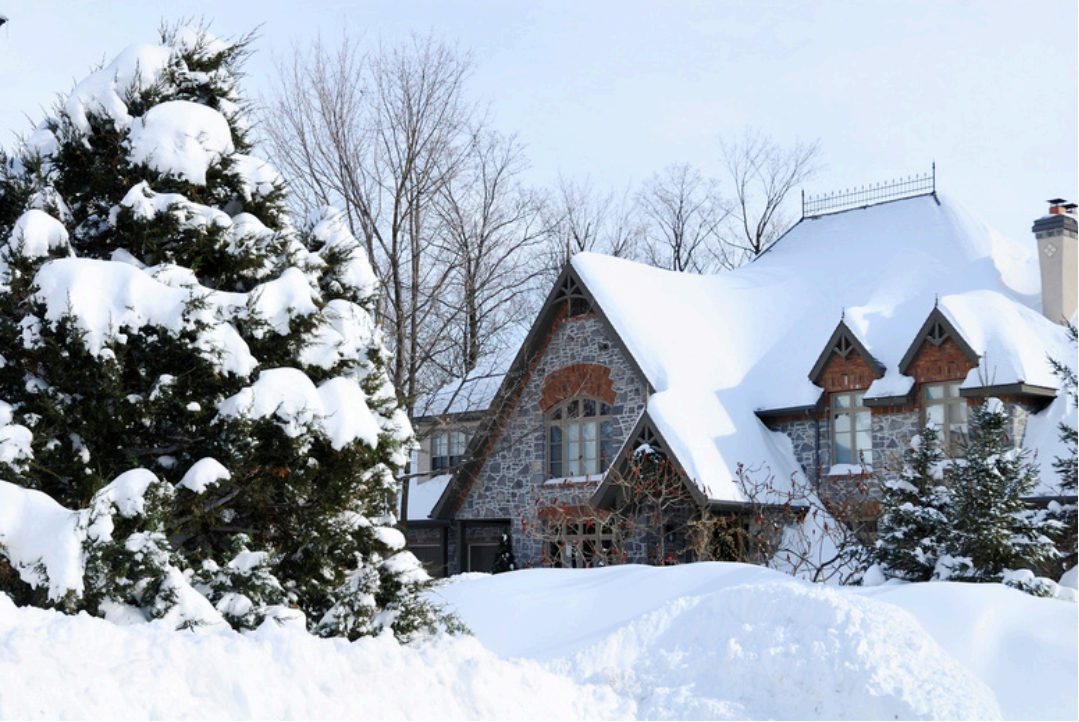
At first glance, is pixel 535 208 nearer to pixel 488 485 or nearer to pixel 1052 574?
pixel 488 485

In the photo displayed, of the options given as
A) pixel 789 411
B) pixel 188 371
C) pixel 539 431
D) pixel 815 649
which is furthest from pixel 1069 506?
pixel 188 371

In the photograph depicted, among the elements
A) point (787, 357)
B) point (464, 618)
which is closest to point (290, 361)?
point (464, 618)

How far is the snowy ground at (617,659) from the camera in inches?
255

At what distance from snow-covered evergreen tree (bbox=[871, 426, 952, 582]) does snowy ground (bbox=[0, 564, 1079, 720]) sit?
2.49 m

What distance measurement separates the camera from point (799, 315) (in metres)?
23.7

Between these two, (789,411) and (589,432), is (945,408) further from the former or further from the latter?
(589,432)

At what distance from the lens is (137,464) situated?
8.47 meters

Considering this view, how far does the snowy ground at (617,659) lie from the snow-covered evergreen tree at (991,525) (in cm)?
238

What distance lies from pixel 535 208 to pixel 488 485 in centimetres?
670

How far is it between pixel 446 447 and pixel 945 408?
1099 cm

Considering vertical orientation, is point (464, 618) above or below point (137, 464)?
below

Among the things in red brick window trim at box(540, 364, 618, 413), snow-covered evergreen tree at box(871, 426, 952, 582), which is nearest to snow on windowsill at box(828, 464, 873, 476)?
red brick window trim at box(540, 364, 618, 413)

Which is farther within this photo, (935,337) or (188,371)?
(935,337)

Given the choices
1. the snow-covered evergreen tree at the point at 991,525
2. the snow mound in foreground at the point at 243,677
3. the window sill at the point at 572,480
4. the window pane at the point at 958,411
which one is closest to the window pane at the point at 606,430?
the window sill at the point at 572,480
